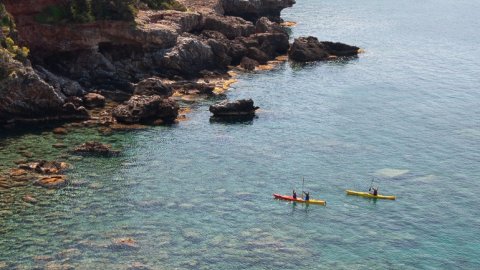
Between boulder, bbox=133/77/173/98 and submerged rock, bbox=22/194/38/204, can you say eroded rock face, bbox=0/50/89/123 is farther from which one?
submerged rock, bbox=22/194/38/204

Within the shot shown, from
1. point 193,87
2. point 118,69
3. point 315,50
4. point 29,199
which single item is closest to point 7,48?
point 118,69

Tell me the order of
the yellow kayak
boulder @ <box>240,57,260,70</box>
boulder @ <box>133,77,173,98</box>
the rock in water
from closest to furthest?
the yellow kayak → the rock in water → boulder @ <box>133,77,173,98</box> → boulder @ <box>240,57,260,70</box>

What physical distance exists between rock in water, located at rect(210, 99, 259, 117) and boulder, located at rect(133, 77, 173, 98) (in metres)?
9.26

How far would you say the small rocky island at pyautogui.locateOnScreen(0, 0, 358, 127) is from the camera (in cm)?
7775

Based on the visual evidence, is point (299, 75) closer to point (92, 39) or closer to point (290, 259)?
point (92, 39)

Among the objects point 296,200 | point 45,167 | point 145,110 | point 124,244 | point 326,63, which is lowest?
point 124,244

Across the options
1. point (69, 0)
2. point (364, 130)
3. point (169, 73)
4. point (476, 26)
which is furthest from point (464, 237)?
point (476, 26)

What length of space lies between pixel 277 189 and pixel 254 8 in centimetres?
10018

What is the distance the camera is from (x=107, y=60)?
9575cm

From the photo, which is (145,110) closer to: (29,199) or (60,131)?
(60,131)

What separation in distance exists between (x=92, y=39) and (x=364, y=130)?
140ft

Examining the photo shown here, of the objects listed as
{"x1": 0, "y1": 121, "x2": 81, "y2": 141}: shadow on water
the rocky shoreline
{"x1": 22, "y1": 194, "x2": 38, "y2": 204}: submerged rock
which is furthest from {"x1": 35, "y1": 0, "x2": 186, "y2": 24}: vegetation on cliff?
{"x1": 22, "y1": 194, "x2": 38, "y2": 204}: submerged rock

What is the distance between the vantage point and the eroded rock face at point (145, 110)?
8031 centimetres

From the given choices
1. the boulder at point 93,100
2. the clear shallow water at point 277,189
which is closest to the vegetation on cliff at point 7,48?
the clear shallow water at point 277,189
